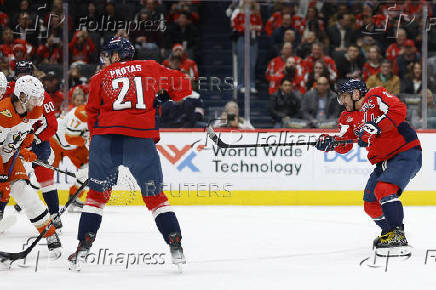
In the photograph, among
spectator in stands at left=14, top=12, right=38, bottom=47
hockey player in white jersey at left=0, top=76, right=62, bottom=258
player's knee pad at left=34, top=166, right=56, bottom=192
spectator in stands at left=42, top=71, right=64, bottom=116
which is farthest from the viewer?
spectator in stands at left=14, top=12, right=38, bottom=47

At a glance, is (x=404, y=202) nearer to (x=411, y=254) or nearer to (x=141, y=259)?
(x=411, y=254)

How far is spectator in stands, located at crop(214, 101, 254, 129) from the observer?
8180 millimetres

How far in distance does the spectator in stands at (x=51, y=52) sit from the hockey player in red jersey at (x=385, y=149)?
395cm

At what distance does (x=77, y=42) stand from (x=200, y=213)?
2.41 meters

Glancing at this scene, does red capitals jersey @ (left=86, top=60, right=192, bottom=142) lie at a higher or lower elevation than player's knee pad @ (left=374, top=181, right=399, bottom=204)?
higher

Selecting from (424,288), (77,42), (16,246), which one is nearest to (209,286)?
(424,288)

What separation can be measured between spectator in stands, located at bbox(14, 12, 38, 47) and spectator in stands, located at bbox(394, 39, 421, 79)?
3908 millimetres

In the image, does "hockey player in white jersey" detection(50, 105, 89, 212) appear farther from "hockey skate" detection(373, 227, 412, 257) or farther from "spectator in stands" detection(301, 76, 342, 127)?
"hockey skate" detection(373, 227, 412, 257)

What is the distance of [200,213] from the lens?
742cm

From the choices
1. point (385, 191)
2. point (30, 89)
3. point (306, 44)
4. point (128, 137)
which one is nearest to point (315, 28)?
point (306, 44)

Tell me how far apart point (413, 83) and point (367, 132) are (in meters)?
3.53

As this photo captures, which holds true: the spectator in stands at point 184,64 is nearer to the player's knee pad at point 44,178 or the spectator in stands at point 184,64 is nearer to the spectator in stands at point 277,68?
the spectator in stands at point 277,68

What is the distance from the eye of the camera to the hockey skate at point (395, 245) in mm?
4871

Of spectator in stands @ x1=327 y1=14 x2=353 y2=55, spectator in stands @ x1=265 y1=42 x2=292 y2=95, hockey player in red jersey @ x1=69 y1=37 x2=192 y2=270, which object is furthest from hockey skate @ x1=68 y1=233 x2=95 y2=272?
spectator in stands @ x1=327 y1=14 x2=353 y2=55
